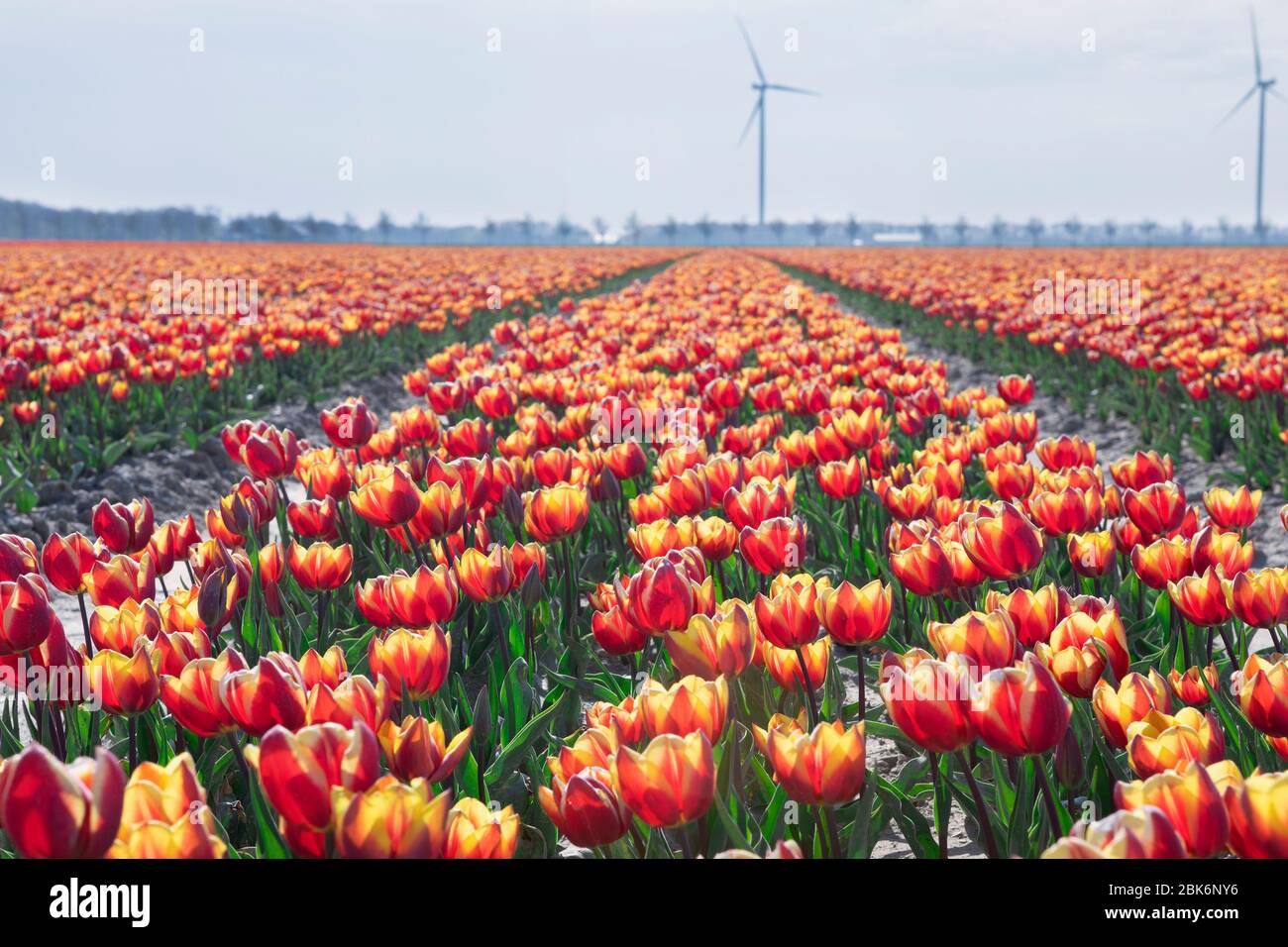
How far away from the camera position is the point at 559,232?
158 metres

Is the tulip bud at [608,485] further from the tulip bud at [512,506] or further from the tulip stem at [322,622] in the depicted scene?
the tulip stem at [322,622]

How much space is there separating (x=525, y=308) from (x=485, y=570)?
18527 millimetres

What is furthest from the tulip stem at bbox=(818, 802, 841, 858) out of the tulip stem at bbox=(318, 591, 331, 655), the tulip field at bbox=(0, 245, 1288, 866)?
the tulip stem at bbox=(318, 591, 331, 655)

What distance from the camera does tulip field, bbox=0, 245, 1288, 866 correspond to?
1.61 m

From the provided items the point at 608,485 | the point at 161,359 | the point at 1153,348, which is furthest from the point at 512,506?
the point at 1153,348

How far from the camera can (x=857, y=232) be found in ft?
551

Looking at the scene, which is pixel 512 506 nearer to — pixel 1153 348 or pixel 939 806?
pixel 939 806

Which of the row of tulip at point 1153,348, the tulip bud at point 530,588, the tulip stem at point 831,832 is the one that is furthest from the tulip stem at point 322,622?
the row of tulip at point 1153,348

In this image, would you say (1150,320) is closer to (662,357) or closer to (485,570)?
(662,357)

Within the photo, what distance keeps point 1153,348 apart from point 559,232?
153 metres

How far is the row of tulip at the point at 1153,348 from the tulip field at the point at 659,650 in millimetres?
258

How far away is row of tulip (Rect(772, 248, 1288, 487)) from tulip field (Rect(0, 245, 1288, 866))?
26 cm

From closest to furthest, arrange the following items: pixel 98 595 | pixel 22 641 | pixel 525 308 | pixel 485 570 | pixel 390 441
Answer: pixel 22 641 → pixel 98 595 → pixel 485 570 → pixel 390 441 → pixel 525 308
